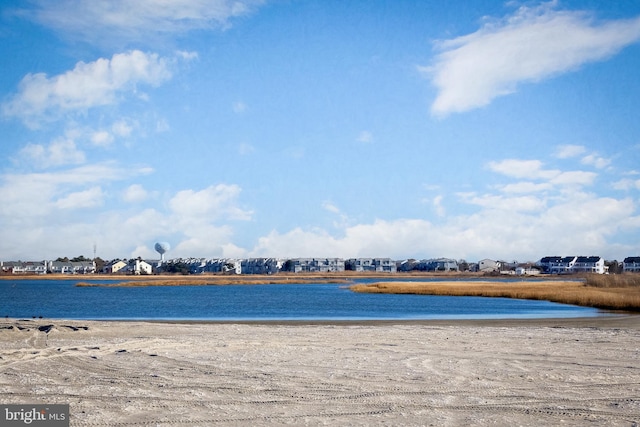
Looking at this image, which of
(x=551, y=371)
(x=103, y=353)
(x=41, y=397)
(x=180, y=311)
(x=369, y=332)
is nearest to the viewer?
(x=41, y=397)

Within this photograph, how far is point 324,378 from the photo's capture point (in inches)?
585

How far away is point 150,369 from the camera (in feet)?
52.9

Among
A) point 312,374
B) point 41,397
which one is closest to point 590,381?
point 312,374

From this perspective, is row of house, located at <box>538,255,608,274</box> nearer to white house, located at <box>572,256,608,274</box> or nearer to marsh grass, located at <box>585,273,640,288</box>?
white house, located at <box>572,256,608,274</box>

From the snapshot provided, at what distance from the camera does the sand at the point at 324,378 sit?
11.4m

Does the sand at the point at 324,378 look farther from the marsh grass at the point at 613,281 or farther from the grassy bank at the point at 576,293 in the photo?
the marsh grass at the point at 613,281

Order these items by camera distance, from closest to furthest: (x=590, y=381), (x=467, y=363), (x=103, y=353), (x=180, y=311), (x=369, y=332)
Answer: (x=590, y=381), (x=467, y=363), (x=103, y=353), (x=369, y=332), (x=180, y=311)

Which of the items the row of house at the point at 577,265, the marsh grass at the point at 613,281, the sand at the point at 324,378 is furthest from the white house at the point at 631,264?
the sand at the point at 324,378

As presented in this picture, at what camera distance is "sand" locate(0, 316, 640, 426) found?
37.4 feet

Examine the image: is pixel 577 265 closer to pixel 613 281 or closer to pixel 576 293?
pixel 613 281

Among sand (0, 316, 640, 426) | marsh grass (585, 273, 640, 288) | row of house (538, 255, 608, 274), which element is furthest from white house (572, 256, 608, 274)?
sand (0, 316, 640, 426)

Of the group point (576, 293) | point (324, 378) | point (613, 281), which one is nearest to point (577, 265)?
point (613, 281)

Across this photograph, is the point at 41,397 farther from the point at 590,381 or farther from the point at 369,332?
the point at 369,332

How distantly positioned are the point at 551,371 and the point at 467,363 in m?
2.15
